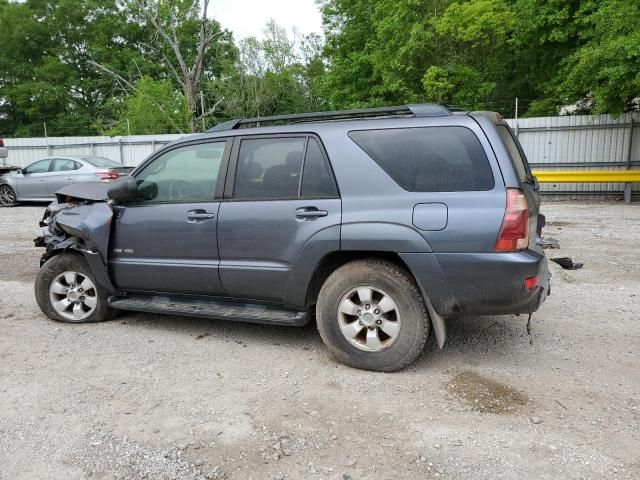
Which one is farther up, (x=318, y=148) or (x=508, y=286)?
(x=318, y=148)

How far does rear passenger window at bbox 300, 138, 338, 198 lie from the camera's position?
12.6 feet

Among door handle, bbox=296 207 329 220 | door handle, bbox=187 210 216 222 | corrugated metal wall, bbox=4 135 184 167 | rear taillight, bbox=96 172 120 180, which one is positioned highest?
corrugated metal wall, bbox=4 135 184 167

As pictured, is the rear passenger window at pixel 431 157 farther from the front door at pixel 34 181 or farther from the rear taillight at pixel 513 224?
the front door at pixel 34 181

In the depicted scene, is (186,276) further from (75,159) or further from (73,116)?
(73,116)

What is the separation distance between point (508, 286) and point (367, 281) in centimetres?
93

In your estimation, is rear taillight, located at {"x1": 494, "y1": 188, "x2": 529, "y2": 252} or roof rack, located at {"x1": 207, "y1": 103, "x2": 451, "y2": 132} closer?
rear taillight, located at {"x1": 494, "y1": 188, "x2": 529, "y2": 252}

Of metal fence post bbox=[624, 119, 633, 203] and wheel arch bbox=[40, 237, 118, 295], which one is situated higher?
metal fence post bbox=[624, 119, 633, 203]

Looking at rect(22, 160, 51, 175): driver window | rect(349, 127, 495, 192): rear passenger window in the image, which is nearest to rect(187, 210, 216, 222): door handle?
rect(349, 127, 495, 192): rear passenger window

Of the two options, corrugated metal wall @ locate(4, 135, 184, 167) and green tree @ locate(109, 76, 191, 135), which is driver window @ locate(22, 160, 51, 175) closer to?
corrugated metal wall @ locate(4, 135, 184, 167)

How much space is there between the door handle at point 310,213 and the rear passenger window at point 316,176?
113 mm

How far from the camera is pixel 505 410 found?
317 cm

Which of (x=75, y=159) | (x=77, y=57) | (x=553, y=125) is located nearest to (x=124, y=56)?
(x=77, y=57)

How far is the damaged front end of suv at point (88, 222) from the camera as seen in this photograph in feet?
15.0

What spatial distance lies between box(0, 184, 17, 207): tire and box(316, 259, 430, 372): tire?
1406 centimetres
